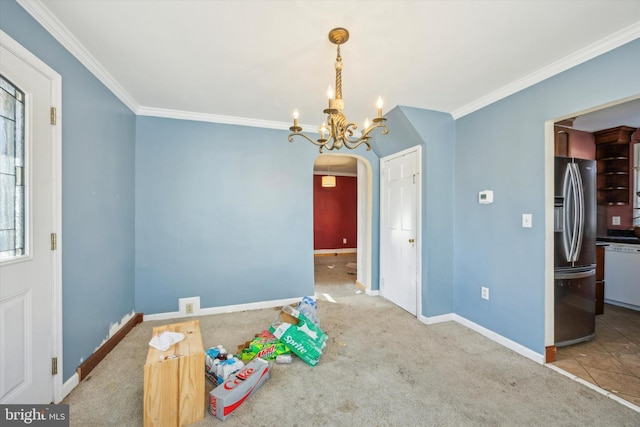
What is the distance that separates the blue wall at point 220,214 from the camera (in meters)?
3.11

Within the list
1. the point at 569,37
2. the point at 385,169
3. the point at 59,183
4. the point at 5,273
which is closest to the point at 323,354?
the point at 5,273

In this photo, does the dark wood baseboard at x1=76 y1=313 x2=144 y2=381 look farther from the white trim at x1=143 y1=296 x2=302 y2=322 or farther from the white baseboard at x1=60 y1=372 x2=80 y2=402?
the white trim at x1=143 y1=296 x2=302 y2=322

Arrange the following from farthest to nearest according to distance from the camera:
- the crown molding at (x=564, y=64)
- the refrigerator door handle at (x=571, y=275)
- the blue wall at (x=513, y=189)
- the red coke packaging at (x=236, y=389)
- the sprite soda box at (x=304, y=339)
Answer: the refrigerator door handle at (x=571, y=275), the sprite soda box at (x=304, y=339), the blue wall at (x=513, y=189), the crown molding at (x=564, y=64), the red coke packaging at (x=236, y=389)

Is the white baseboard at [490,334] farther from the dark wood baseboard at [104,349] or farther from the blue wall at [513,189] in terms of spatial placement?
the dark wood baseboard at [104,349]

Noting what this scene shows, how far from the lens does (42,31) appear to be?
5.34 ft

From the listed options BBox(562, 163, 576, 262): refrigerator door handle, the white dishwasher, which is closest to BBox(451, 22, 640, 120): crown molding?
BBox(562, 163, 576, 262): refrigerator door handle

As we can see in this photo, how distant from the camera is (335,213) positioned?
317 inches

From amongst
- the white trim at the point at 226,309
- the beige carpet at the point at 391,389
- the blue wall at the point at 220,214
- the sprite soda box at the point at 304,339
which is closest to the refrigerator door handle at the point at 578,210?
the beige carpet at the point at 391,389

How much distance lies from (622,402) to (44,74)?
13.9 feet

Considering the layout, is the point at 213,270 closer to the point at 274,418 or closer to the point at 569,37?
the point at 274,418

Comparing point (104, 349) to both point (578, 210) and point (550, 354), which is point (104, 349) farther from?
point (578, 210)

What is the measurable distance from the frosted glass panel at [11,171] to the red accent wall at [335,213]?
645cm

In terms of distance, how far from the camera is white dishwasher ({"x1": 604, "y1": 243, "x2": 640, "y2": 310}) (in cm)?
331

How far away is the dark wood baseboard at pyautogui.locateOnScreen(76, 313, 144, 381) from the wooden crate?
0.83 meters
